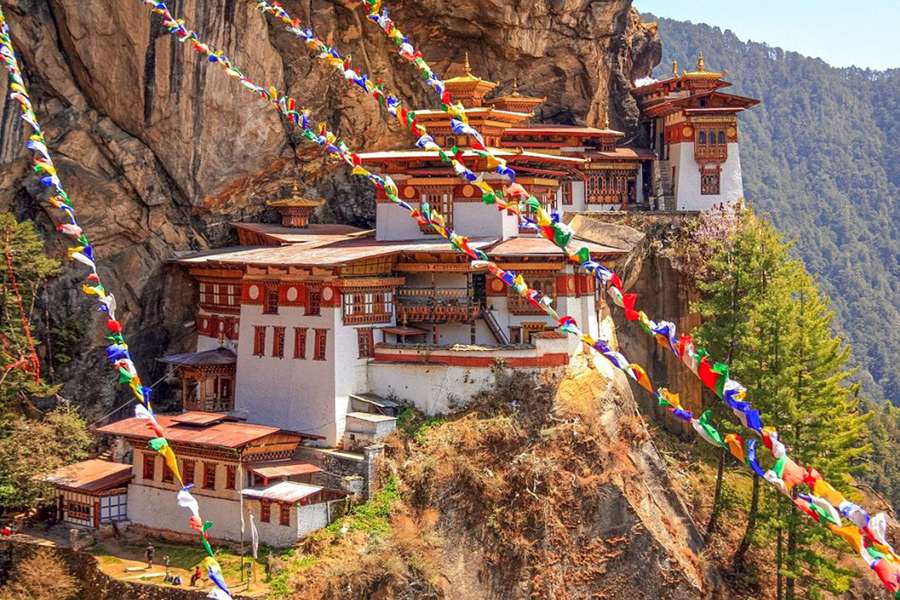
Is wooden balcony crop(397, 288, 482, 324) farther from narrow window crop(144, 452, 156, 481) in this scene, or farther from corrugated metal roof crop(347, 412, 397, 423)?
narrow window crop(144, 452, 156, 481)

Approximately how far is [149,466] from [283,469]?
15.1ft

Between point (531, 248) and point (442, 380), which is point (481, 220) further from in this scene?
point (442, 380)

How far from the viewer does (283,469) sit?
3862 centimetres

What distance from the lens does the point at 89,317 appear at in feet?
149

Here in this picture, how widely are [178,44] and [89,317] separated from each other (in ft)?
34.6

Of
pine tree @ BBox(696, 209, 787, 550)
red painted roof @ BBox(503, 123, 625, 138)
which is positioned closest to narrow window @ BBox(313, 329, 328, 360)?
pine tree @ BBox(696, 209, 787, 550)

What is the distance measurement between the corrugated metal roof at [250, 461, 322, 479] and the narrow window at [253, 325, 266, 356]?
16.8ft

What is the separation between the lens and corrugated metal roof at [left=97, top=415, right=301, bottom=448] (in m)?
38.2

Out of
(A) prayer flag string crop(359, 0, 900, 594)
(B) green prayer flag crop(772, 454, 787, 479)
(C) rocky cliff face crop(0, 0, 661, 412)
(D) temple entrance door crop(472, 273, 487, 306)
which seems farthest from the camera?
(C) rocky cliff face crop(0, 0, 661, 412)

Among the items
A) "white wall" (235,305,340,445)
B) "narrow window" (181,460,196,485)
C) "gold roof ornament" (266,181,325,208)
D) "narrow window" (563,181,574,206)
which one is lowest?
"narrow window" (181,460,196,485)

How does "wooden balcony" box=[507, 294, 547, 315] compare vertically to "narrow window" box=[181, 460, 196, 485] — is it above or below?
above

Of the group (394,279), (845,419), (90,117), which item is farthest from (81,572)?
(845,419)

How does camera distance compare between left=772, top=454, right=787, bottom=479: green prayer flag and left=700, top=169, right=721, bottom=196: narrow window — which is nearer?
left=772, top=454, right=787, bottom=479: green prayer flag

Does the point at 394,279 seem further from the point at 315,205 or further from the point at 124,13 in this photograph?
the point at 124,13
